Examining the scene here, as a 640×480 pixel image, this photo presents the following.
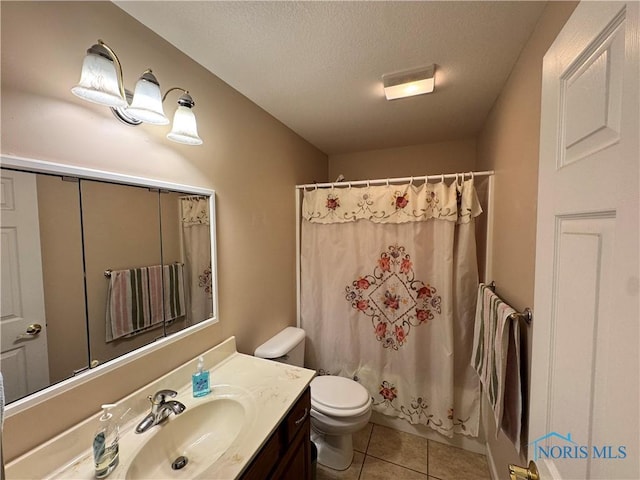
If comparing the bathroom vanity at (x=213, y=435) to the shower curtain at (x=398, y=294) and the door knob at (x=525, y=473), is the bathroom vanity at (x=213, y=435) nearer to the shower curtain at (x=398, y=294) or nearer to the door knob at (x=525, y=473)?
the door knob at (x=525, y=473)

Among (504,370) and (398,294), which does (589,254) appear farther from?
(398,294)

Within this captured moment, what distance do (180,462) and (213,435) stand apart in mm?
135

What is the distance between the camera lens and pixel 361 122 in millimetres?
1967

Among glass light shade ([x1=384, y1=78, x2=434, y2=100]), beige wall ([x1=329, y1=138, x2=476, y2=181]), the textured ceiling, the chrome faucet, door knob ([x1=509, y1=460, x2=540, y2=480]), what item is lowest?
the chrome faucet

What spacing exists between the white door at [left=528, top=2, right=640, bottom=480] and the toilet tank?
1.30 m

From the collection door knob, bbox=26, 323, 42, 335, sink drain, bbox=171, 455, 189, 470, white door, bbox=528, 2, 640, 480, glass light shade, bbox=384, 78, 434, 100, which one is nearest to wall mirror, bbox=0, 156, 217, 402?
door knob, bbox=26, 323, 42, 335

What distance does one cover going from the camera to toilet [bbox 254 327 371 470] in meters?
1.54

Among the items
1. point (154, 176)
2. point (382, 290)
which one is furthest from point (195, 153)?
point (382, 290)

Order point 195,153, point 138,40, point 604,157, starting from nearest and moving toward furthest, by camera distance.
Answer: point 604,157 → point 138,40 → point 195,153

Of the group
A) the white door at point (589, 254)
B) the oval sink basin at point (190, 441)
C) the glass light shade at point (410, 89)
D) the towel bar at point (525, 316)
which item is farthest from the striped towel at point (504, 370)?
the glass light shade at point (410, 89)

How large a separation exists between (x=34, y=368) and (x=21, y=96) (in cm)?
78

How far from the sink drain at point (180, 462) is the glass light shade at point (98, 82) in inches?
49.4

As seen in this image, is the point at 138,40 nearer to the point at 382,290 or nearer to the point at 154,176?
the point at 154,176

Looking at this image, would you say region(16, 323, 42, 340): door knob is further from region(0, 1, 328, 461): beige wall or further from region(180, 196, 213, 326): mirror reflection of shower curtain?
region(180, 196, 213, 326): mirror reflection of shower curtain
